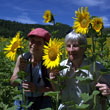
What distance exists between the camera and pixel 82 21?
1.34m

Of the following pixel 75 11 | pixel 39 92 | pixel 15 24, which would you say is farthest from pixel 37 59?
pixel 15 24

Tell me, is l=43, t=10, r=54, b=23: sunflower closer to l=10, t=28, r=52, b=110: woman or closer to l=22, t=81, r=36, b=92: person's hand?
l=10, t=28, r=52, b=110: woman

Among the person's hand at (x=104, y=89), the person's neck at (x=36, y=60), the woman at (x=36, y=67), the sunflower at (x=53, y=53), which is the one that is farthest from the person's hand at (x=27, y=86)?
the person's hand at (x=104, y=89)

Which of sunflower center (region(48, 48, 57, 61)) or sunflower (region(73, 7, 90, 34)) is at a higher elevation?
sunflower (region(73, 7, 90, 34))

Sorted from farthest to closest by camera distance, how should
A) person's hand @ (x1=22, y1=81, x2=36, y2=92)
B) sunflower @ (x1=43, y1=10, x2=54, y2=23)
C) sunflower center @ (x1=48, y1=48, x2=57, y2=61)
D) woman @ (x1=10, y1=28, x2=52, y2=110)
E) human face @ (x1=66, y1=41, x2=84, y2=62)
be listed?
sunflower @ (x1=43, y1=10, x2=54, y2=23) → woman @ (x1=10, y1=28, x2=52, y2=110) → person's hand @ (x1=22, y1=81, x2=36, y2=92) → human face @ (x1=66, y1=41, x2=84, y2=62) → sunflower center @ (x1=48, y1=48, x2=57, y2=61)

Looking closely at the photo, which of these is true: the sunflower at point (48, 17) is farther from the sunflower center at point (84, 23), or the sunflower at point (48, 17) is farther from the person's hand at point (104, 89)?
the person's hand at point (104, 89)

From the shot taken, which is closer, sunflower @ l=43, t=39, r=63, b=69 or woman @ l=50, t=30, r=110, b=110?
sunflower @ l=43, t=39, r=63, b=69

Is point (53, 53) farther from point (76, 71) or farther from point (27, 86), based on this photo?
point (27, 86)

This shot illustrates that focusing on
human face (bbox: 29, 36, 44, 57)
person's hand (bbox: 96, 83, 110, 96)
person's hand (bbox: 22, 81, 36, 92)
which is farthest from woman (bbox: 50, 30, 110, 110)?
human face (bbox: 29, 36, 44, 57)

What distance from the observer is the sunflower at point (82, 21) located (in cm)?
130

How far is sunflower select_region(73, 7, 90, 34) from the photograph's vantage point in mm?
1302

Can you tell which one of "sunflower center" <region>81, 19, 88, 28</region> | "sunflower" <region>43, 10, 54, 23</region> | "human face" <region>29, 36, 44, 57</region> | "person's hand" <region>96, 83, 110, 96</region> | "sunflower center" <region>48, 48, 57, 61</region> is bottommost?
"person's hand" <region>96, 83, 110, 96</region>

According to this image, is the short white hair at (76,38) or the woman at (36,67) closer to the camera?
the short white hair at (76,38)

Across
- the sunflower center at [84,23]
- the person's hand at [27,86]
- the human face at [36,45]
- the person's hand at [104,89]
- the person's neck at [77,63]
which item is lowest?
the person's hand at [27,86]
